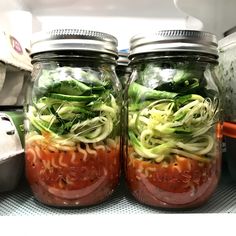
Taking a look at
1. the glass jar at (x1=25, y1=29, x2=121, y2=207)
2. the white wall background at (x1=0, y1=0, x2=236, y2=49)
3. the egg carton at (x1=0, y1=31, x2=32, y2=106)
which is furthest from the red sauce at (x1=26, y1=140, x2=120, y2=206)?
the white wall background at (x1=0, y1=0, x2=236, y2=49)

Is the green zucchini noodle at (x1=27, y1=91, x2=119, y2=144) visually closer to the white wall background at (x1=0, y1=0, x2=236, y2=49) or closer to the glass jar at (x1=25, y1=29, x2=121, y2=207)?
the glass jar at (x1=25, y1=29, x2=121, y2=207)

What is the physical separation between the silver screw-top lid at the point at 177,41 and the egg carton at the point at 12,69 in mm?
216

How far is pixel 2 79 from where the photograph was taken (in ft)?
1.70

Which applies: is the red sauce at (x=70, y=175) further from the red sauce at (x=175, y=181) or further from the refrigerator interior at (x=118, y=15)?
the refrigerator interior at (x=118, y=15)

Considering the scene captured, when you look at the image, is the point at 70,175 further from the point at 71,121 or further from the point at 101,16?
the point at 101,16

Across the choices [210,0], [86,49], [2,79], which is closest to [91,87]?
[86,49]

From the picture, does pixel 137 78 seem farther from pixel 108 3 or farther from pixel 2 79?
pixel 108 3

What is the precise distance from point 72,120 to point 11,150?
124mm

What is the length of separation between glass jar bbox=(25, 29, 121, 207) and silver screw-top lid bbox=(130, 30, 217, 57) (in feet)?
0.18

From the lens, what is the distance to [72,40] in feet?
1.49

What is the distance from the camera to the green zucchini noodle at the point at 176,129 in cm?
44

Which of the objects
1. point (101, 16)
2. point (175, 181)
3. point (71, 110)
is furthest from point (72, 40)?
point (101, 16)

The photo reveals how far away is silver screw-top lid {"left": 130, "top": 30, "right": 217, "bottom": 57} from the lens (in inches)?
17.7

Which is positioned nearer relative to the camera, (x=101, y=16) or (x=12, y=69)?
(x=12, y=69)
